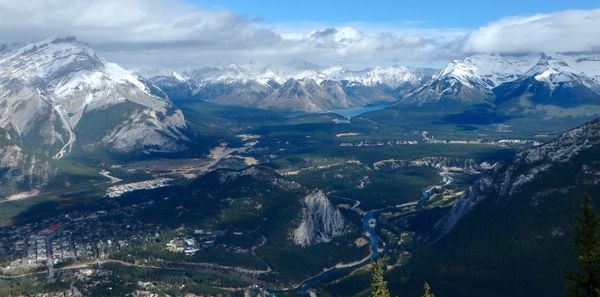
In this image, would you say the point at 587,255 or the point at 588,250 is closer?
the point at 587,255

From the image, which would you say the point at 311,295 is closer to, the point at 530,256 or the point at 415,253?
the point at 415,253

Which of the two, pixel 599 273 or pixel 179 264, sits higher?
pixel 599 273

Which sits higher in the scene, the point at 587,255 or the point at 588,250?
the point at 588,250

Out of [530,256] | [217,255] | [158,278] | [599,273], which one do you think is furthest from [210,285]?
[599,273]

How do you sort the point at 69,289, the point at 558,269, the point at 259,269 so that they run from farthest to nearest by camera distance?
the point at 259,269
the point at 69,289
the point at 558,269

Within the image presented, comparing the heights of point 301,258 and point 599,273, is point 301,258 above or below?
below

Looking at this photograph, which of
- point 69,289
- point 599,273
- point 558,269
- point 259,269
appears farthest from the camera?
point 259,269

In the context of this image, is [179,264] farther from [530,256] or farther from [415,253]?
[530,256]

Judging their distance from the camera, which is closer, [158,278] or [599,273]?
[599,273]

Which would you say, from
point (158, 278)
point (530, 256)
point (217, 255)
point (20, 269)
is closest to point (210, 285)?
point (158, 278)
